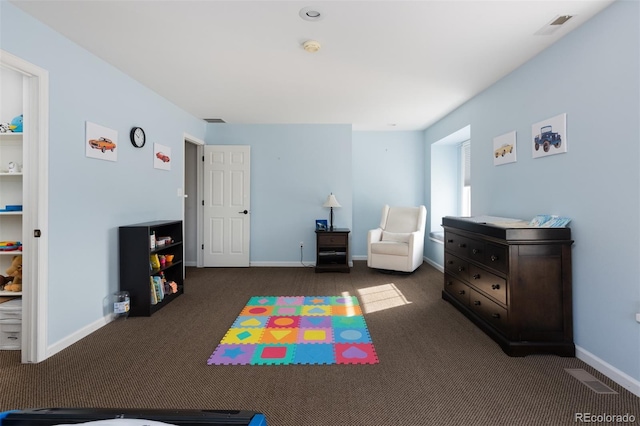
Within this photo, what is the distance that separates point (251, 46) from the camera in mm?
2604

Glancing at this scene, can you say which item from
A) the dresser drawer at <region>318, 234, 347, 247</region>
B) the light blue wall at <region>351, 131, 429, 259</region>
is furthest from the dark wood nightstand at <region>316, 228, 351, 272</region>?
the light blue wall at <region>351, 131, 429, 259</region>

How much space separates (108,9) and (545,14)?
3005mm

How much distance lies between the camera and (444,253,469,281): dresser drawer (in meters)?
3.09

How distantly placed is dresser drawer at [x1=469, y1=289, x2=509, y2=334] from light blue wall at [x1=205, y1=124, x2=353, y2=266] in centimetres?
269

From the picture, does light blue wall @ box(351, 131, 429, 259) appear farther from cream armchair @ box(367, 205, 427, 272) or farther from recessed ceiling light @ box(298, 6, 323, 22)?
recessed ceiling light @ box(298, 6, 323, 22)

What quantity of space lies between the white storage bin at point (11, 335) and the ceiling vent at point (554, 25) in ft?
15.1

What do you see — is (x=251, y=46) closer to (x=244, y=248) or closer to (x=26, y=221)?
(x=26, y=221)

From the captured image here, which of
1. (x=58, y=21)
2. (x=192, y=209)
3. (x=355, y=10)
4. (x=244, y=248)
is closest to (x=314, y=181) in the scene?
(x=244, y=248)

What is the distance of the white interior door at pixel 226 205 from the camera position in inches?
207

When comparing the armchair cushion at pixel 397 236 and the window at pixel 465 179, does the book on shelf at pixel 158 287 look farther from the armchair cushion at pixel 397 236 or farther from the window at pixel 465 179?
the window at pixel 465 179

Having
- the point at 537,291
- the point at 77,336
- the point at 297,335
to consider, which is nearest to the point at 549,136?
the point at 537,291

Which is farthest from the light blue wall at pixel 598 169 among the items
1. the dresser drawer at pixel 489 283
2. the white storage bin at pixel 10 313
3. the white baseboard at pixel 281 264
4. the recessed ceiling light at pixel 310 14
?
the white storage bin at pixel 10 313

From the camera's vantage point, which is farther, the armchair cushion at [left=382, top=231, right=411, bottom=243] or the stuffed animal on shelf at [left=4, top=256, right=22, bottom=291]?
the armchair cushion at [left=382, top=231, right=411, bottom=243]

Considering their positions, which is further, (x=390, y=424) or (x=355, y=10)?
(x=355, y=10)
